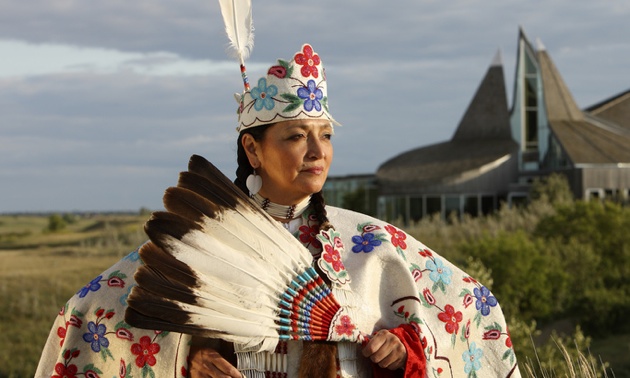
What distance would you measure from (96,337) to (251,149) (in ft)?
3.29

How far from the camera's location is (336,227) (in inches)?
165

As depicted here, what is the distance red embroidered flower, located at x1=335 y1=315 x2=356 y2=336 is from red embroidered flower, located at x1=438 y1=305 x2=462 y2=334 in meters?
0.53

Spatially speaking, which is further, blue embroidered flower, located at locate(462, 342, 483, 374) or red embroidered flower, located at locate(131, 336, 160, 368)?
blue embroidered flower, located at locate(462, 342, 483, 374)

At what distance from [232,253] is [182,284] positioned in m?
0.24

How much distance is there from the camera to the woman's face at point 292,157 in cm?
397

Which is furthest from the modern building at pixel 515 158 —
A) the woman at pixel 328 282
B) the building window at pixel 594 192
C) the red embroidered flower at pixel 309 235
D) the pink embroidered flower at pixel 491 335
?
the red embroidered flower at pixel 309 235

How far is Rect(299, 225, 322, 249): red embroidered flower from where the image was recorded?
413 centimetres

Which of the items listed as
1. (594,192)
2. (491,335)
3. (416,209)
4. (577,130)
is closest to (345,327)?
(491,335)

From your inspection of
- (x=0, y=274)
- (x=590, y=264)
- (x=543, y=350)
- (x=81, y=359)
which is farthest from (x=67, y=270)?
(x=81, y=359)

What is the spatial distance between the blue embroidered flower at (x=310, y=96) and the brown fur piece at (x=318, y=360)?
0.94 metres

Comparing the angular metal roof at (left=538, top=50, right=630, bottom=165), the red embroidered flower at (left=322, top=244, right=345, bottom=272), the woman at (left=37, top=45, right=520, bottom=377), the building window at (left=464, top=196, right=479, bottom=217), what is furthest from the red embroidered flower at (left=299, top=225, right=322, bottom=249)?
the building window at (left=464, top=196, right=479, bottom=217)

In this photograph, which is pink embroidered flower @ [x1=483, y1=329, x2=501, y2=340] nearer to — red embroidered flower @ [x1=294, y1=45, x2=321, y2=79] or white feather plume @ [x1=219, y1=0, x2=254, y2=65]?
red embroidered flower @ [x1=294, y1=45, x2=321, y2=79]

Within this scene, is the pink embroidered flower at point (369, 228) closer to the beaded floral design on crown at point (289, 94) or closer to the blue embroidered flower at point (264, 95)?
the beaded floral design on crown at point (289, 94)

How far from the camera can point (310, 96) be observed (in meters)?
4.07
